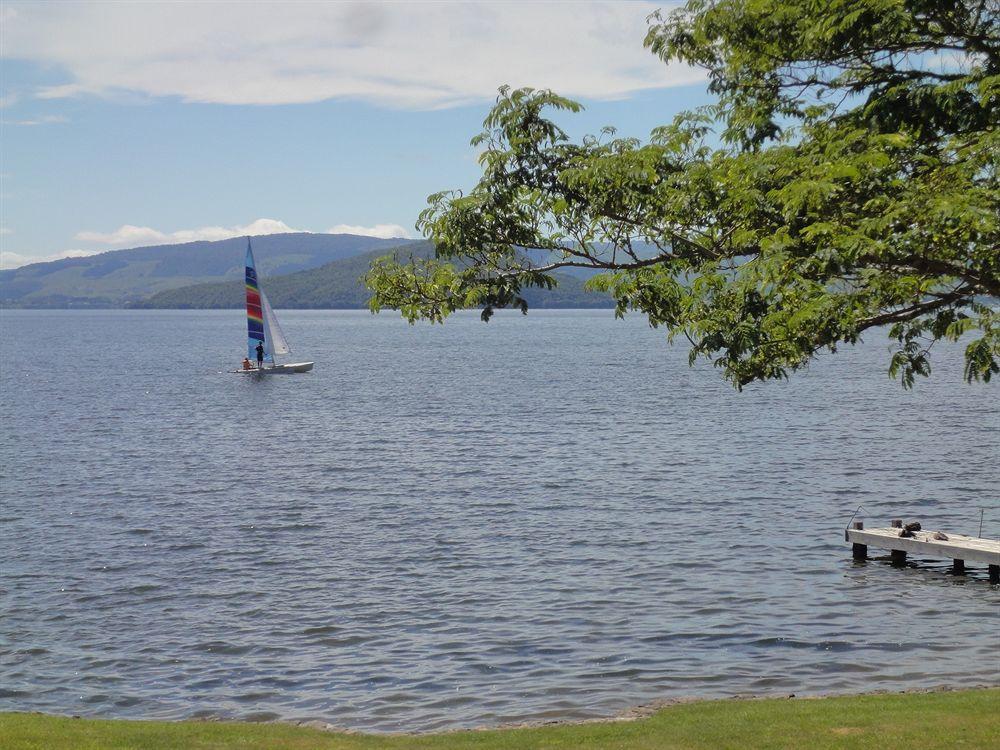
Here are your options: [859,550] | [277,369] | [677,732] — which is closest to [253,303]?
[277,369]

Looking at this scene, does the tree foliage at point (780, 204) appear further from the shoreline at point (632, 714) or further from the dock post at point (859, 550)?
the dock post at point (859, 550)

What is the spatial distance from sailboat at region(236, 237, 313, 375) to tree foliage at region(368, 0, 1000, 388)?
102 meters

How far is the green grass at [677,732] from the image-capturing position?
744 inches

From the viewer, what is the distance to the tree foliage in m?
14.1

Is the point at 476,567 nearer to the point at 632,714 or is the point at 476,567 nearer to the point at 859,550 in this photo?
the point at 859,550

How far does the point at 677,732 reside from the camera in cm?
2020

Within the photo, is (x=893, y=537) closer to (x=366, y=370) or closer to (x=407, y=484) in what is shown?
(x=407, y=484)

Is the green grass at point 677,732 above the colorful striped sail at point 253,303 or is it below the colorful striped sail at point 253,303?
below

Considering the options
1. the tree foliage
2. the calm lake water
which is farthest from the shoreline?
the tree foliage

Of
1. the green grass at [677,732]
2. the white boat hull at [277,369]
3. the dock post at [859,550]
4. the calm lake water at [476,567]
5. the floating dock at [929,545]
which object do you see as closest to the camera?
the green grass at [677,732]

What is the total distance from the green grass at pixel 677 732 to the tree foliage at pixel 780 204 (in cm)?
697

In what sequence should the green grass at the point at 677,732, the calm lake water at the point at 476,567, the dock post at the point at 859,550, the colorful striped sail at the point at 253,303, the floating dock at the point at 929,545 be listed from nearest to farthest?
the green grass at the point at 677,732, the calm lake water at the point at 476,567, the floating dock at the point at 929,545, the dock post at the point at 859,550, the colorful striped sail at the point at 253,303

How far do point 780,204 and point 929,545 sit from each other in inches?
964

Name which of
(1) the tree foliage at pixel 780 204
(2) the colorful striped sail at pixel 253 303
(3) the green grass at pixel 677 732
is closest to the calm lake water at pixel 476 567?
(3) the green grass at pixel 677 732
